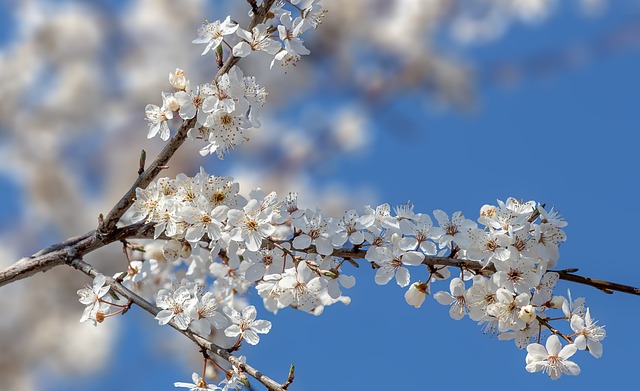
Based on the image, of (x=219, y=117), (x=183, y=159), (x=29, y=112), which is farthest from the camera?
(x=29, y=112)

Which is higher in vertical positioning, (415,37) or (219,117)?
(415,37)

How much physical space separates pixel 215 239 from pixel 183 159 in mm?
1896

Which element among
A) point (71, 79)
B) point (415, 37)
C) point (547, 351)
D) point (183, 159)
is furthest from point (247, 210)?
point (415, 37)

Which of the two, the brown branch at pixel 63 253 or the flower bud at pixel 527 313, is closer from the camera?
the flower bud at pixel 527 313

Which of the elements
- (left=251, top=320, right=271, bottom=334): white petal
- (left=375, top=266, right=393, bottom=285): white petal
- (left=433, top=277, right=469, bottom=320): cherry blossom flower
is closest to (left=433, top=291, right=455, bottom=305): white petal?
(left=433, top=277, right=469, bottom=320): cherry blossom flower

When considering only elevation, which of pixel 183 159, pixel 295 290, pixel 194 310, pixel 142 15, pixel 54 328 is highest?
pixel 142 15

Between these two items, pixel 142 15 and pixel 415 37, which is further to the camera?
pixel 415 37

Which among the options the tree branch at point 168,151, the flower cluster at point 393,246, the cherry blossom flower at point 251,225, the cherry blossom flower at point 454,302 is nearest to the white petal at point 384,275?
the flower cluster at point 393,246

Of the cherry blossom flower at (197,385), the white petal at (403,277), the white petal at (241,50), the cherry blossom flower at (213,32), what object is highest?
the cherry blossom flower at (213,32)

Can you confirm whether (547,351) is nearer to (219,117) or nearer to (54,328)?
(219,117)

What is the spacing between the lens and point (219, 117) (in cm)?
127

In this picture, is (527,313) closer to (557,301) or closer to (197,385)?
(557,301)

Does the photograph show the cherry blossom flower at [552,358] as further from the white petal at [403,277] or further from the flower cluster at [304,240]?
the white petal at [403,277]

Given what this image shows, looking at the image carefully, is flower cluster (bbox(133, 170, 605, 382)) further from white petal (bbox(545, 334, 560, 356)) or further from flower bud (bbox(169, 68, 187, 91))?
flower bud (bbox(169, 68, 187, 91))
